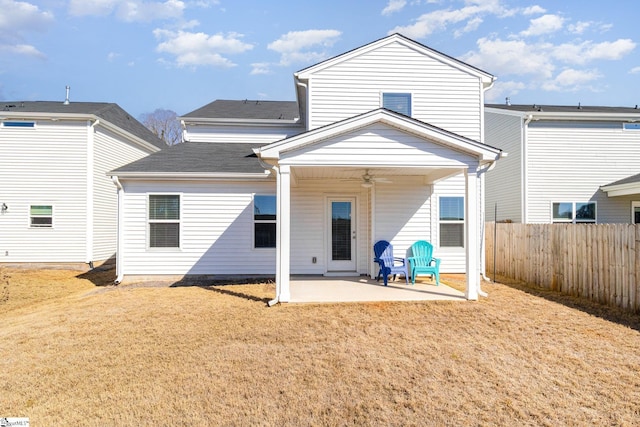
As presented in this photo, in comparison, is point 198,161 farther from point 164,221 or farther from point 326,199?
point 326,199

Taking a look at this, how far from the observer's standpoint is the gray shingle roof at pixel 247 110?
1425 cm

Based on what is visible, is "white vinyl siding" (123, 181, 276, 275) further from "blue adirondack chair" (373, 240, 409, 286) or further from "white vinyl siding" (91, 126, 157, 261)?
"white vinyl siding" (91, 126, 157, 261)

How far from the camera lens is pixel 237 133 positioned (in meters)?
13.9

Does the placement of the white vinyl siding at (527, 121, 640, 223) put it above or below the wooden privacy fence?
above

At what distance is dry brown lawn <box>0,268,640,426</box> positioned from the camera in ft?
10.1

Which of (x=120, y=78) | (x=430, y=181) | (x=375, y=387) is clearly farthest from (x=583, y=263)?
(x=120, y=78)

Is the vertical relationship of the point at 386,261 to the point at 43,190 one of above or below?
below

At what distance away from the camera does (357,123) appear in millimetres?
6457

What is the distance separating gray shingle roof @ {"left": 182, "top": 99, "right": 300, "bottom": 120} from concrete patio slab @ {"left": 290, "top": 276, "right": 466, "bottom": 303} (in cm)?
864

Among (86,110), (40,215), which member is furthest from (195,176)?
(86,110)

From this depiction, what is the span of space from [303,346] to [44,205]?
12.9 meters

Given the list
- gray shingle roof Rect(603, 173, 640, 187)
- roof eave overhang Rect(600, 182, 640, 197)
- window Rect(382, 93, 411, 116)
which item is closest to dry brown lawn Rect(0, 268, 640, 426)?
window Rect(382, 93, 411, 116)

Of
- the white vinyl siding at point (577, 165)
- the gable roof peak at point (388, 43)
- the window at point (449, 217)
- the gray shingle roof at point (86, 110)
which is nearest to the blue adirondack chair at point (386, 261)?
the window at point (449, 217)

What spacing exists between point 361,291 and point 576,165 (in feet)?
37.9
